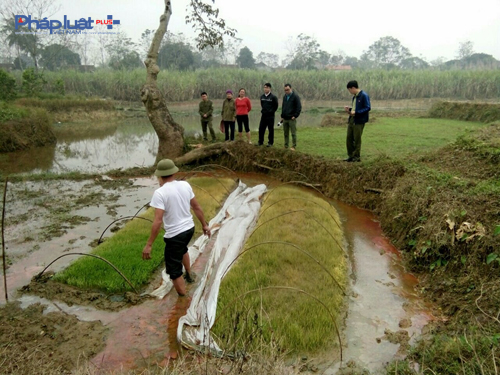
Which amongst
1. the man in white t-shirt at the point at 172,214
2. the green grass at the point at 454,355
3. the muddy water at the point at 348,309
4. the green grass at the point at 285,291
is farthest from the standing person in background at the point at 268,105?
the green grass at the point at 454,355

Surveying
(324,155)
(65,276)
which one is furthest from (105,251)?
(324,155)

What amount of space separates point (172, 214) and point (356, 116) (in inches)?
234

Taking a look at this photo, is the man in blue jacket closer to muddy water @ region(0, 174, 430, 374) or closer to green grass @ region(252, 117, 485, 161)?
green grass @ region(252, 117, 485, 161)

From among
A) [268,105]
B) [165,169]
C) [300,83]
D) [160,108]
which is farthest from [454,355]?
[300,83]

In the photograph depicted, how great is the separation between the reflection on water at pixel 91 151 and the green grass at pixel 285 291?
7.98 meters

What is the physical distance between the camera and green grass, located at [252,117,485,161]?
10.4 m

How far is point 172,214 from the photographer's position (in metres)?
4.20

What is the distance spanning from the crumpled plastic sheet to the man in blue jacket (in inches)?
99.8

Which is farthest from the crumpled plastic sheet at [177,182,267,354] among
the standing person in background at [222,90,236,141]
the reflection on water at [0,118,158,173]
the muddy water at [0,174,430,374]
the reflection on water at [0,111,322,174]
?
the reflection on water at [0,111,322,174]

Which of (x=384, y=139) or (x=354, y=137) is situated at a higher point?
(x=354, y=137)

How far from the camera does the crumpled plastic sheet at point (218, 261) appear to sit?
3748 millimetres

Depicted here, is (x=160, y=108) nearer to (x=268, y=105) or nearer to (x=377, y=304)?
(x=268, y=105)

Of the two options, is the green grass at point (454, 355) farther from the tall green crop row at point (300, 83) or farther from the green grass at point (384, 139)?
the tall green crop row at point (300, 83)

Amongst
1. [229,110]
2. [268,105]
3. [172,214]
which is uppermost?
[268,105]
